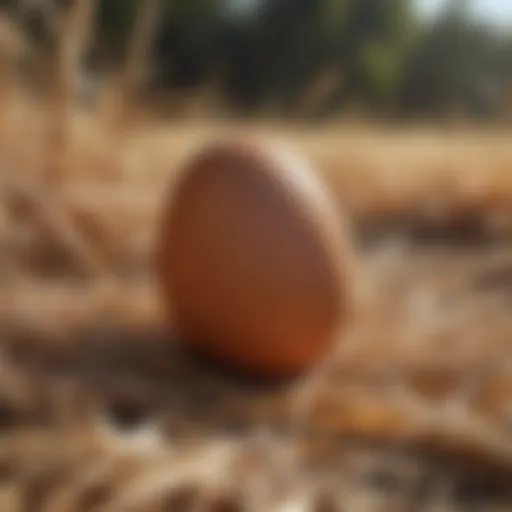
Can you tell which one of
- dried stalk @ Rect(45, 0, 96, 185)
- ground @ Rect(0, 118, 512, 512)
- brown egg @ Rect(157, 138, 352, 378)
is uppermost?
dried stalk @ Rect(45, 0, 96, 185)

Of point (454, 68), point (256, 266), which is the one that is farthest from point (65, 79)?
point (454, 68)

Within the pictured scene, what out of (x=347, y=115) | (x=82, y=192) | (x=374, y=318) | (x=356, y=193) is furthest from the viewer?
(x=347, y=115)

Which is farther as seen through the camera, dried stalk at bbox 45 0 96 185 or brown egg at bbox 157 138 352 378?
dried stalk at bbox 45 0 96 185

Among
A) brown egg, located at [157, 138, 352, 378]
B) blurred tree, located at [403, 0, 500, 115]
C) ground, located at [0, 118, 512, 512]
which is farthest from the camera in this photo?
blurred tree, located at [403, 0, 500, 115]

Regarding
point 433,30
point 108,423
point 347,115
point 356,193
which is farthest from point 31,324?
point 433,30

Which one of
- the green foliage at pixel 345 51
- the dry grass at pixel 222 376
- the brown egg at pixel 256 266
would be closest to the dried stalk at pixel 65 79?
the dry grass at pixel 222 376

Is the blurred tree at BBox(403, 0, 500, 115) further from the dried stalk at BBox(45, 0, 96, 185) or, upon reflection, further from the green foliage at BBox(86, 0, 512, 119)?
the dried stalk at BBox(45, 0, 96, 185)

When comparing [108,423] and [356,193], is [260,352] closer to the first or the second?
[108,423]

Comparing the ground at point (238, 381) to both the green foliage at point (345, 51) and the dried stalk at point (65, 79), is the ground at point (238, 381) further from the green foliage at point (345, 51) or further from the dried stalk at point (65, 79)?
the green foliage at point (345, 51)

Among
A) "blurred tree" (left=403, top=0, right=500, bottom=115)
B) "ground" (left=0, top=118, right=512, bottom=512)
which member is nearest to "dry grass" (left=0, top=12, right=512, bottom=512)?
"ground" (left=0, top=118, right=512, bottom=512)
